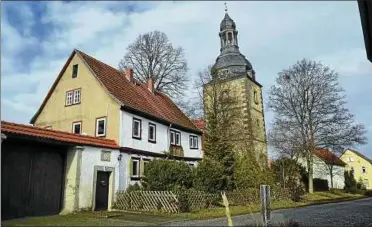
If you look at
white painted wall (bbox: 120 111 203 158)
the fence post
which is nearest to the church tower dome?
white painted wall (bbox: 120 111 203 158)

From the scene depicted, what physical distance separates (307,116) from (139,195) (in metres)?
23.1

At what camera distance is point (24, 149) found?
1645 cm

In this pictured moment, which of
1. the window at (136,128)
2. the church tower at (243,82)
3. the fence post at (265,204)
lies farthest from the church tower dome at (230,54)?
the fence post at (265,204)

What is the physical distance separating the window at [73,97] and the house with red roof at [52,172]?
5.34 m

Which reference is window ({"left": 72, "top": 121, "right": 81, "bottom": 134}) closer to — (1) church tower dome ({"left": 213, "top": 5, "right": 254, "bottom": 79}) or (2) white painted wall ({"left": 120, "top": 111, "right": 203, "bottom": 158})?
(2) white painted wall ({"left": 120, "top": 111, "right": 203, "bottom": 158})

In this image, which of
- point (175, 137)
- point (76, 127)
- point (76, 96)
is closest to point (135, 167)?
point (76, 127)

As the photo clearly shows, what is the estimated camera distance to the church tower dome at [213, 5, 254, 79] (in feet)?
168

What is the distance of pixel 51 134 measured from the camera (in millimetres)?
18203

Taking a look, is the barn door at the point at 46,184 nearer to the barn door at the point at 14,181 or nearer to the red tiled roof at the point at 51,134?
the barn door at the point at 14,181

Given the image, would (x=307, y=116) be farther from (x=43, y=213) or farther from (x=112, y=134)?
(x=43, y=213)

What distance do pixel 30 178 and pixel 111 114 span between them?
26.4 feet

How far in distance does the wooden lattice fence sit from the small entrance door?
77 cm

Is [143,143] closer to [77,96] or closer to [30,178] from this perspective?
[77,96]

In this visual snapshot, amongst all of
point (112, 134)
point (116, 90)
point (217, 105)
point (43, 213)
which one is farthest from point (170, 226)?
point (217, 105)
